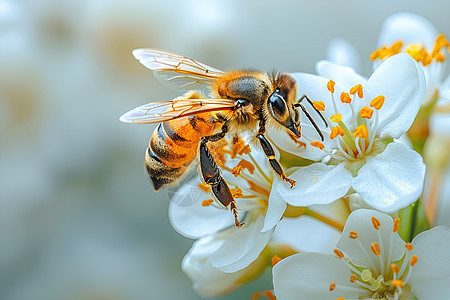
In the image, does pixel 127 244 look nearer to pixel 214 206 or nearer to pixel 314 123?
pixel 214 206

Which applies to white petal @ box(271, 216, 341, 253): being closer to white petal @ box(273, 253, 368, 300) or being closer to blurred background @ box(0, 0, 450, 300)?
blurred background @ box(0, 0, 450, 300)

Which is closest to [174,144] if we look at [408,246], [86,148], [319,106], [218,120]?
[218,120]

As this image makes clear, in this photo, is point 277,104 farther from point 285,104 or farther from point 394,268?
point 394,268

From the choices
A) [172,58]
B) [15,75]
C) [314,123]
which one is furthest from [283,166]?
[15,75]

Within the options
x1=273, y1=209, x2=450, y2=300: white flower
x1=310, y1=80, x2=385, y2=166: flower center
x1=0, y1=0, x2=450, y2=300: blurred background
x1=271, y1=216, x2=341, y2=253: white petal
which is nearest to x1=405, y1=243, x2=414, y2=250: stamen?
x1=273, y1=209, x2=450, y2=300: white flower

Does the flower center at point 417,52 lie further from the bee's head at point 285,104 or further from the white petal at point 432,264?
the white petal at point 432,264
